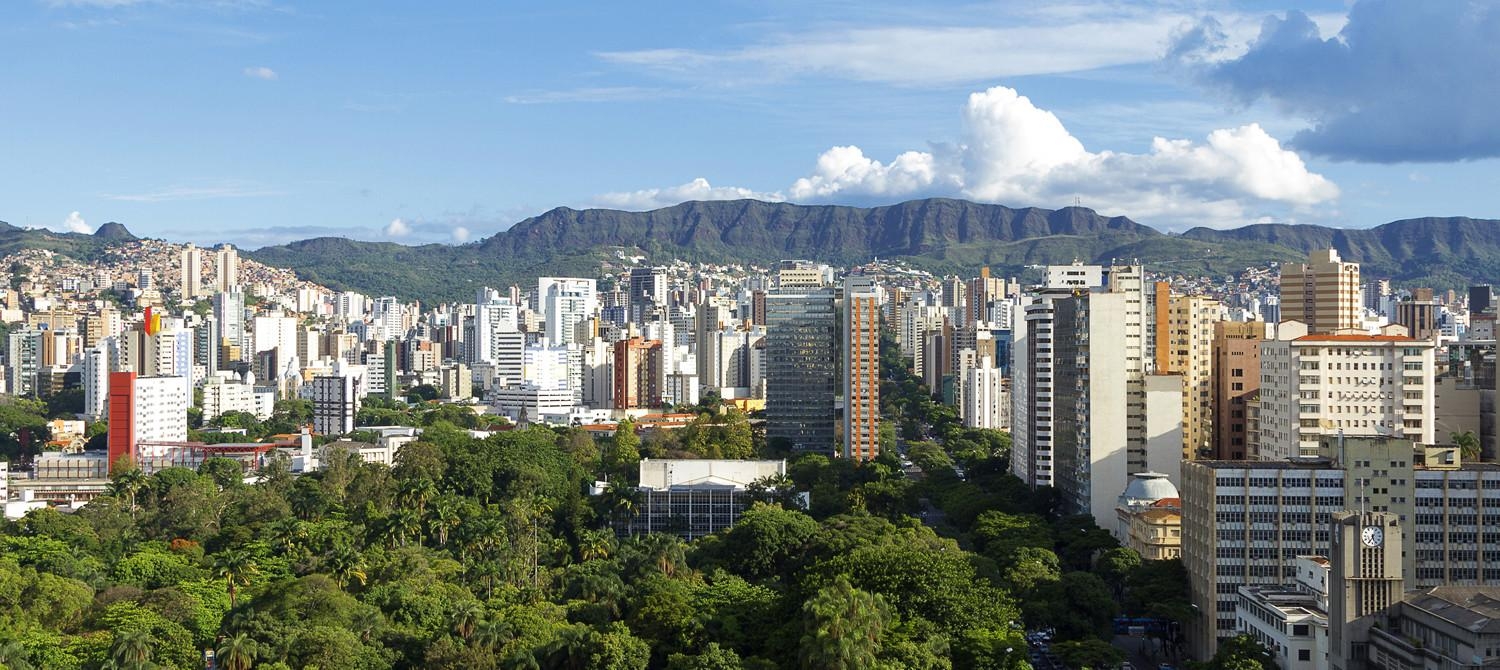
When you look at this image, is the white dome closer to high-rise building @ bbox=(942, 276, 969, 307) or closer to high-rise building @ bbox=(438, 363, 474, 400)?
high-rise building @ bbox=(438, 363, 474, 400)

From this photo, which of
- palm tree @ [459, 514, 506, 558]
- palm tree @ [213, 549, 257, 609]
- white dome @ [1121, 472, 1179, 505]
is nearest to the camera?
palm tree @ [213, 549, 257, 609]

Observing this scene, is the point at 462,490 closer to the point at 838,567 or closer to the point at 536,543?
the point at 536,543

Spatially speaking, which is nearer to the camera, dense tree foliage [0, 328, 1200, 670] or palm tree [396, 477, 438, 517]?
dense tree foliage [0, 328, 1200, 670]

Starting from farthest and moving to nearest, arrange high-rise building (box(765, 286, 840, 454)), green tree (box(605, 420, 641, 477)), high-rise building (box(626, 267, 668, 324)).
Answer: high-rise building (box(626, 267, 668, 324)) < high-rise building (box(765, 286, 840, 454)) < green tree (box(605, 420, 641, 477))

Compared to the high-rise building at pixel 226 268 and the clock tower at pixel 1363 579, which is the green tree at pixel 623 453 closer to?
the clock tower at pixel 1363 579

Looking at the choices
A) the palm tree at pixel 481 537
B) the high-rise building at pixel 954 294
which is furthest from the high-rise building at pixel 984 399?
the high-rise building at pixel 954 294

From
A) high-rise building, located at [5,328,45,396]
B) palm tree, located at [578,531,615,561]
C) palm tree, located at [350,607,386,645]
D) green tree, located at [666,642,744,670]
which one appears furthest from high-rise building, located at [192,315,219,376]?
green tree, located at [666,642,744,670]

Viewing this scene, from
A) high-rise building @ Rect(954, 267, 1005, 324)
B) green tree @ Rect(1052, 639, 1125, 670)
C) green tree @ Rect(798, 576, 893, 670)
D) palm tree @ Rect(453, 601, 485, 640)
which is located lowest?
green tree @ Rect(1052, 639, 1125, 670)
